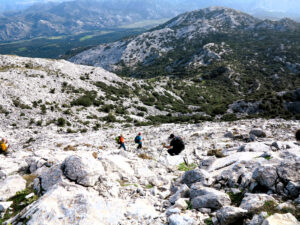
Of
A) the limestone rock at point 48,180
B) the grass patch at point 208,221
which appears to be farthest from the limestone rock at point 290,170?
the limestone rock at point 48,180

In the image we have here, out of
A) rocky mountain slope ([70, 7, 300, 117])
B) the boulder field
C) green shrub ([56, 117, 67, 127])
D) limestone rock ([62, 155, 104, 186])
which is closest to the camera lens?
the boulder field

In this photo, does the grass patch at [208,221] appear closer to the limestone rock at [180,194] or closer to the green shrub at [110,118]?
the limestone rock at [180,194]

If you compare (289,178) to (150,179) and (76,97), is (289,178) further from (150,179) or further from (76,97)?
(76,97)

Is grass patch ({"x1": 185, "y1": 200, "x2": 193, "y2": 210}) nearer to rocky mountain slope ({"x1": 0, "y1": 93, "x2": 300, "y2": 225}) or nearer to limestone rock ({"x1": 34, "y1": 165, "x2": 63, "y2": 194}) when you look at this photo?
rocky mountain slope ({"x1": 0, "y1": 93, "x2": 300, "y2": 225})

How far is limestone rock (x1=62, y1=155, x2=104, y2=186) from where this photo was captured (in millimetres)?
7929

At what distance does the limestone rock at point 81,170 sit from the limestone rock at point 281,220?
256 inches

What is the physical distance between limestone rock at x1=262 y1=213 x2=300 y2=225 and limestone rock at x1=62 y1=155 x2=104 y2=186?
6495mm

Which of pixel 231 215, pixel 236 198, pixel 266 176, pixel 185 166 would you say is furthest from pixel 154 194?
pixel 185 166

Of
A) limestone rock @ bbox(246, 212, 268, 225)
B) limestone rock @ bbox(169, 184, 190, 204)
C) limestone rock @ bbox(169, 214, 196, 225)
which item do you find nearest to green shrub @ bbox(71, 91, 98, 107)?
limestone rock @ bbox(169, 184, 190, 204)

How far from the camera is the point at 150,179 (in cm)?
968

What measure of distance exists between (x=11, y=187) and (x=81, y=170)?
338 centimetres

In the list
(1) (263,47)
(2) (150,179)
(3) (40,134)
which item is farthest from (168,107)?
(1) (263,47)

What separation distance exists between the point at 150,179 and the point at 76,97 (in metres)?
34.4

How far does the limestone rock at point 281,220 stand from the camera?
172 inches
